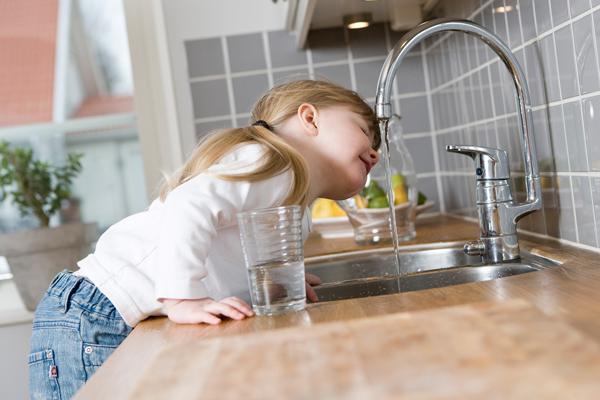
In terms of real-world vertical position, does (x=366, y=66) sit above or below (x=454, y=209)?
above

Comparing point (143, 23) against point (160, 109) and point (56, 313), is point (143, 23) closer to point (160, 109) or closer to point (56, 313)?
point (160, 109)

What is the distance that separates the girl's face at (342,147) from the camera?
4.25 ft

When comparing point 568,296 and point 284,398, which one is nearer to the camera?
point 284,398

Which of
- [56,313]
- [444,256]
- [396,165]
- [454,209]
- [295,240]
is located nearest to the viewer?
[295,240]

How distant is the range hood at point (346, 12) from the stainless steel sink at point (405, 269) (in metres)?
0.52

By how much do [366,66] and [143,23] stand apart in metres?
0.68

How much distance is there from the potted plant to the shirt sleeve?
1545 millimetres

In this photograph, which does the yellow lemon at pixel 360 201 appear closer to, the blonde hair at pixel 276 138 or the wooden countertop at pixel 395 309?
the blonde hair at pixel 276 138

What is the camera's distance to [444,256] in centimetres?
155

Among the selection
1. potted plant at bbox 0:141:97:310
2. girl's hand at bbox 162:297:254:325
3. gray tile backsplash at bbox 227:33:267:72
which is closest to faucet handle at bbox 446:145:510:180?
girl's hand at bbox 162:297:254:325

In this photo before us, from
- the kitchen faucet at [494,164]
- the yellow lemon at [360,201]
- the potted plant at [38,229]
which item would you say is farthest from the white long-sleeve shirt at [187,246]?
the potted plant at [38,229]

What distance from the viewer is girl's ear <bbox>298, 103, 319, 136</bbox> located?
130 cm

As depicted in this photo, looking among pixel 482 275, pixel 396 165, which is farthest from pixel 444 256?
pixel 396 165

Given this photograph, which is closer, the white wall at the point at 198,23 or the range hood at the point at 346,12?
the range hood at the point at 346,12
